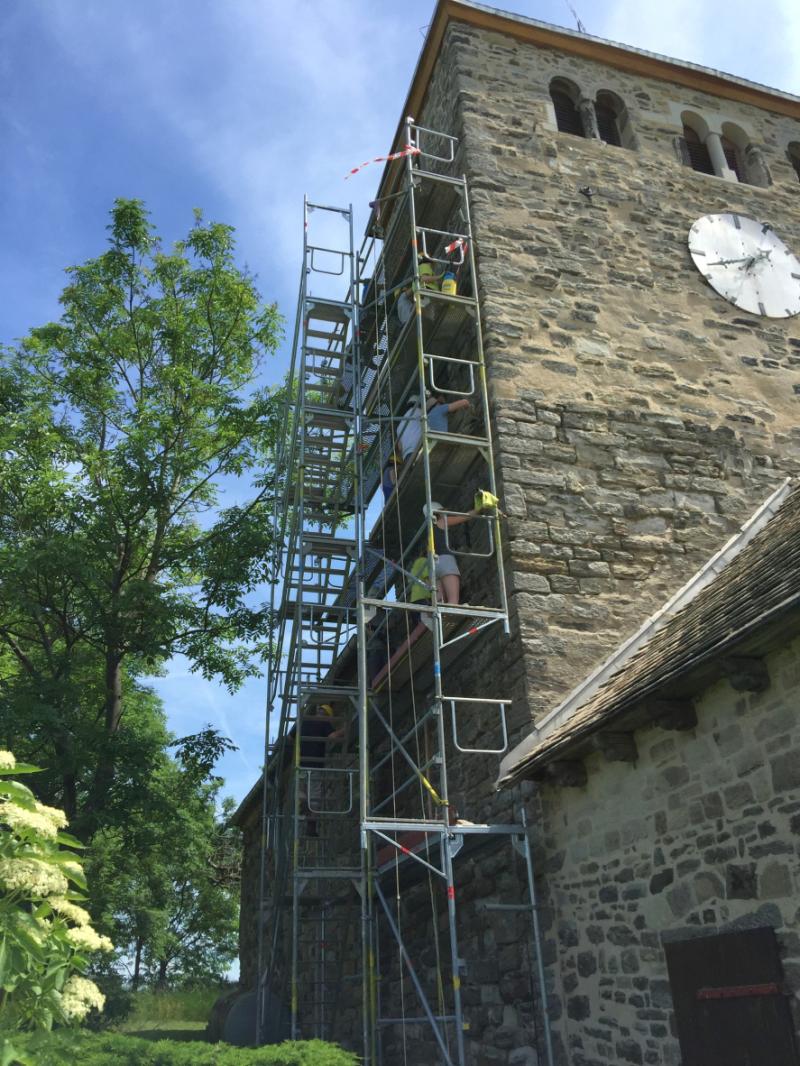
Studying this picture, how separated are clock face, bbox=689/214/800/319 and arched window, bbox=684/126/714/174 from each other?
3.56 feet

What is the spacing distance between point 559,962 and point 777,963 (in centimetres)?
205

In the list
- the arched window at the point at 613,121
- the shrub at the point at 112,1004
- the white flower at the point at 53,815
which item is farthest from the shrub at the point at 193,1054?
the arched window at the point at 613,121

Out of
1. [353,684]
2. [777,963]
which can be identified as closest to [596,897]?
[777,963]

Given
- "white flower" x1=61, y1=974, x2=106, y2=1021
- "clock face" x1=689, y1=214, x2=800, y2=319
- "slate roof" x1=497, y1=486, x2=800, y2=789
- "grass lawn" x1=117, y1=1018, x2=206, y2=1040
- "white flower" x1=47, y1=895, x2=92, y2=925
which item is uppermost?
"clock face" x1=689, y1=214, x2=800, y2=319

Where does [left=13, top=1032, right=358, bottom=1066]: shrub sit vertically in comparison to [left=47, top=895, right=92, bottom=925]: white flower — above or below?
below

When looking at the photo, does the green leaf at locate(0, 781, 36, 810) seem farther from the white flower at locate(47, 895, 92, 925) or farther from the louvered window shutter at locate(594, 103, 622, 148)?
the louvered window shutter at locate(594, 103, 622, 148)

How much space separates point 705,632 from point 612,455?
12.1ft

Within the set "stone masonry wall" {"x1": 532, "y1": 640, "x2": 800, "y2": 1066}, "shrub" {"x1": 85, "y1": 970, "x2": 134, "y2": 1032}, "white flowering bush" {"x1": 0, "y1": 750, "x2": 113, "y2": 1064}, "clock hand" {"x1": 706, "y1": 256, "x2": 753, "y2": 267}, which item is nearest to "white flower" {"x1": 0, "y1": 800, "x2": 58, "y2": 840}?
"white flowering bush" {"x1": 0, "y1": 750, "x2": 113, "y2": 1064}

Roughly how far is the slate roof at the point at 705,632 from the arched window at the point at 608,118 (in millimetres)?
6414

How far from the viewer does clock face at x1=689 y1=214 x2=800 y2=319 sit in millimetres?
10594

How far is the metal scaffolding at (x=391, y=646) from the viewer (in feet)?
24.5

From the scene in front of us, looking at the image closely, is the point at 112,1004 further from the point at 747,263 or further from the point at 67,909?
the point at 747,263

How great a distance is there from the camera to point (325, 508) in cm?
1256

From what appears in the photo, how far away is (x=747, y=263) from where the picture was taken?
10953 millimetres
